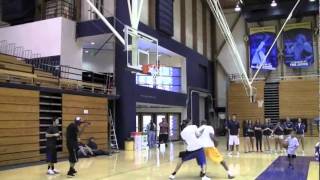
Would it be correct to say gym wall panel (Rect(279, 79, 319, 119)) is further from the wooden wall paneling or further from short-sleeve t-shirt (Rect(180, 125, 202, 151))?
short-sleeve t-shirt (Rect(180, 125, 202, 151))

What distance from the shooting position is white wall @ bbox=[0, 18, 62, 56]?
21.2 meters

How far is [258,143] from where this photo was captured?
1997cm

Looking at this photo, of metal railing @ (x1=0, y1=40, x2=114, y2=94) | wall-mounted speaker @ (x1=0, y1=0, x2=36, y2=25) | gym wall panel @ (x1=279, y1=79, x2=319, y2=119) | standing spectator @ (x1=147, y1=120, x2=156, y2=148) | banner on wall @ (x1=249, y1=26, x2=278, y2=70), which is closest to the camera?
metal railing @ (x1=0, y1=40, x2=114, y2=94)

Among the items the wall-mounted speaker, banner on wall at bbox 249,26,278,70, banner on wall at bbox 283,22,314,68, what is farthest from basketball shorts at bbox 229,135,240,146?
banner on wall at bbox 283,22,314,68

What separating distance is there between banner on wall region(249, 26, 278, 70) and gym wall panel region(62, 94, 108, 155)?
19.8 metres

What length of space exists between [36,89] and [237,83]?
23.4 meters

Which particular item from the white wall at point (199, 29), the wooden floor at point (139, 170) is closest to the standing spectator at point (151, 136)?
the wooden floor at point (139, 170)

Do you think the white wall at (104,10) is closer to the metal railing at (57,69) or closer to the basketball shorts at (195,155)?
the metal railing at (57,69)

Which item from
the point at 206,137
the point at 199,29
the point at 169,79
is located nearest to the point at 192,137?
the point at 206,137

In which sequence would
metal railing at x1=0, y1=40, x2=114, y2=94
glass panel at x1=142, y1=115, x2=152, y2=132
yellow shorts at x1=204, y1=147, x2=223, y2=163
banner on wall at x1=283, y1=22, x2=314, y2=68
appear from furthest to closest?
1. banner on wall at x1=283, y1=22, x2=314, y2=68
2. glass panel at x1=142, y1=115, x2=152, y2=132
3. metal railing at x1=0, y1=40, x2=114, y2=94
4. yellow shorts at x1=204, y1=147, x2=223, y2=163

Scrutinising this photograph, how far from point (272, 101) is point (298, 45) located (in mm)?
5321

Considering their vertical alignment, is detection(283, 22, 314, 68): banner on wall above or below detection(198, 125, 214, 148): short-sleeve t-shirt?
above

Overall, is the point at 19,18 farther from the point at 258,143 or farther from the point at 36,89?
the point at 258,143

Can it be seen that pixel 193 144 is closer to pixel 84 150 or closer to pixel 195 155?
pixel 195 155
